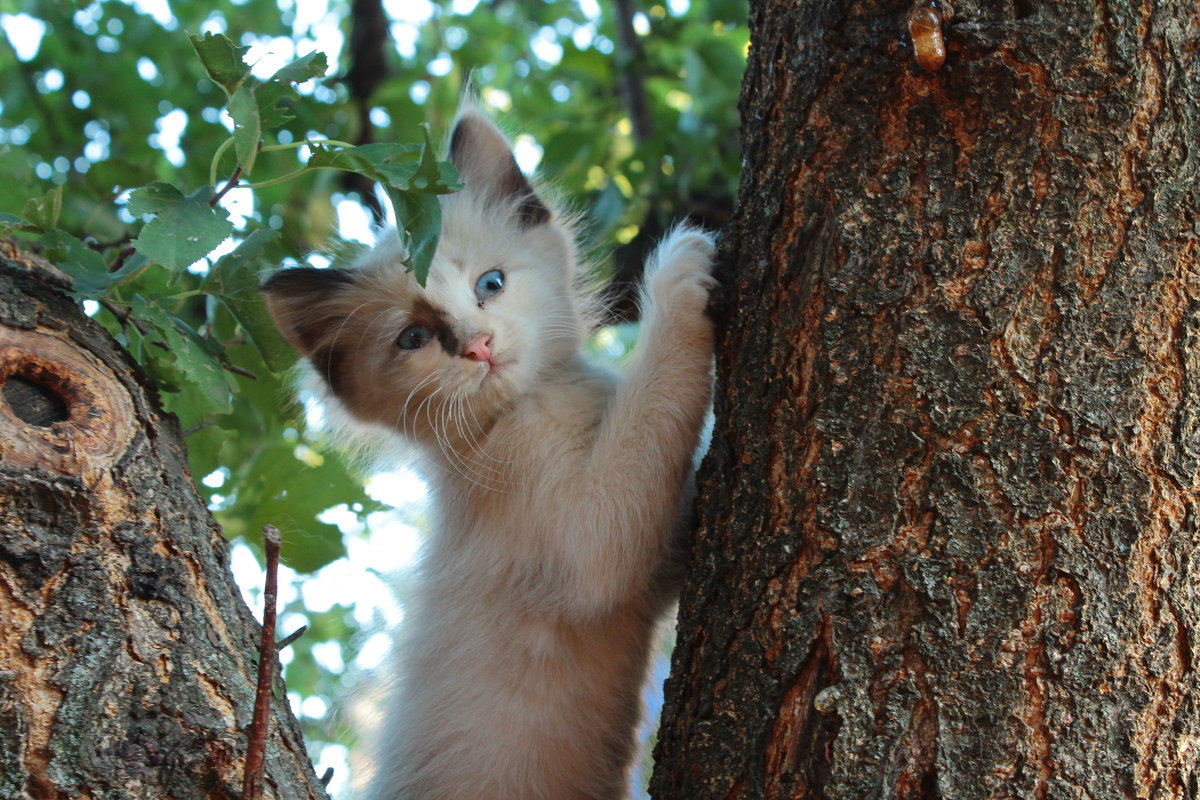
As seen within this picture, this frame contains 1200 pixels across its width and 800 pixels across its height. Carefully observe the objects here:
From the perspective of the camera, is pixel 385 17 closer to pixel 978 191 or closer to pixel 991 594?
pixel 978 191

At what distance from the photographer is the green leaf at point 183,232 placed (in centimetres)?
184

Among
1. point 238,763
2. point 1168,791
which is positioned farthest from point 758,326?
point 238,763

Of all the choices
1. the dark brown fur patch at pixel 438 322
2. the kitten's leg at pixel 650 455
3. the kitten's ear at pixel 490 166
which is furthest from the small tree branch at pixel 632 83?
the kitten's leg at pixel 650 455

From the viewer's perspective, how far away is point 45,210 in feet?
7.20

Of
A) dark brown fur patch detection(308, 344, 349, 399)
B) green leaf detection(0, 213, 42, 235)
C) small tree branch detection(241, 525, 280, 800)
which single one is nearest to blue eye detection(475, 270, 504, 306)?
dark brown fur patch detection(308, 344, 349, 399)

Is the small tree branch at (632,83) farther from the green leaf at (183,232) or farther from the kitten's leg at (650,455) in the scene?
the green leaf at (183,232)

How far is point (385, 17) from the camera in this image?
620 cm

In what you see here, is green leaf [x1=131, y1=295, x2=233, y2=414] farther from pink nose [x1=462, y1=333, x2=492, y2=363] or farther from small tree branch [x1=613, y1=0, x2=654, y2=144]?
small tree branch [x1=613, y1=0, x2=654, y2=144]

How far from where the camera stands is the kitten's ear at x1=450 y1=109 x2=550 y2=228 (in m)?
3.22

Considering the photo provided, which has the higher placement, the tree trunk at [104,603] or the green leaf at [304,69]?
the green leaf at [304,69]

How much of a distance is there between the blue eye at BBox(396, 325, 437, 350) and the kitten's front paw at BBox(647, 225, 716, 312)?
24.1 inches

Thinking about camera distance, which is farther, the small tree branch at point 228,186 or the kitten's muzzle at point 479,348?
the kitten's muzzle at point 479,348

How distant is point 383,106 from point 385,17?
3.82ft

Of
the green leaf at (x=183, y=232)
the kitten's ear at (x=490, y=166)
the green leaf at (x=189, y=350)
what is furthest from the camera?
the kitten's ear at (x=490, y=166)
